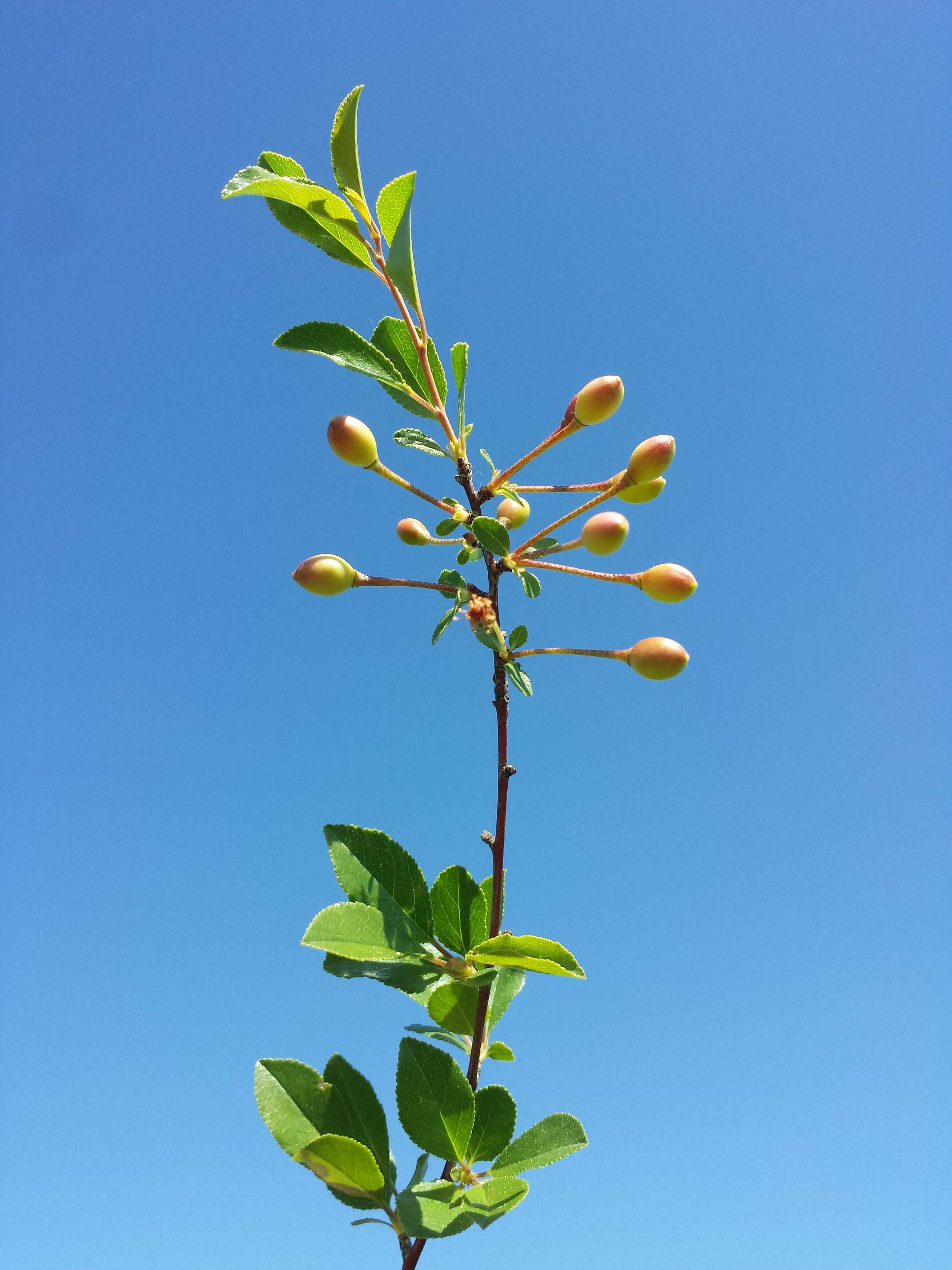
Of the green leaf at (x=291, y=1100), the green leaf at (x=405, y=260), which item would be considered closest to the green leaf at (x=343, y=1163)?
the green leaf at (x=291, y=1100)

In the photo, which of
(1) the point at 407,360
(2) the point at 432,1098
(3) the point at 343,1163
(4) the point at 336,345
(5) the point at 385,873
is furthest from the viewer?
(1) the point at 407,360

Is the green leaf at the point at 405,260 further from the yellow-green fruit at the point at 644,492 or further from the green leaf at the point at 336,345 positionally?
the yellow-green fruit at the point at 644,492

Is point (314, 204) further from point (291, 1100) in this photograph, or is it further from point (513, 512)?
point (291, 1100)

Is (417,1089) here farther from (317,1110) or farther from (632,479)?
(632,479)

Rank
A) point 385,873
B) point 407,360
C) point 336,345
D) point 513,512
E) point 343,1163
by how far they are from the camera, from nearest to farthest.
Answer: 1. point 343,1163
2. point 385,873
3. point 336,345
4. point 407,360
5. point 513,512

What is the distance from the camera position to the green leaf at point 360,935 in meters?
1.42

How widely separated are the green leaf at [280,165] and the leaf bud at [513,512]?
33.2 inches

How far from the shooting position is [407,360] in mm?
1843

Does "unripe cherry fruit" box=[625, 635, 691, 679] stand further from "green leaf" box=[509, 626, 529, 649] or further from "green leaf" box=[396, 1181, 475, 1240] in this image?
"green leaf" box=[396, 1181, 475, 1240]

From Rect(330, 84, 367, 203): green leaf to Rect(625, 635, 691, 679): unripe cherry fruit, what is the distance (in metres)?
1.16

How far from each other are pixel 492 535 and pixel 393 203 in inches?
32.2

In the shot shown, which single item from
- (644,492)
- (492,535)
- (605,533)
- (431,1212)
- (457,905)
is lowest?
(431,1212)

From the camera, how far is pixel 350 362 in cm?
174

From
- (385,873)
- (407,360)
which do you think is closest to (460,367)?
(407,360)
